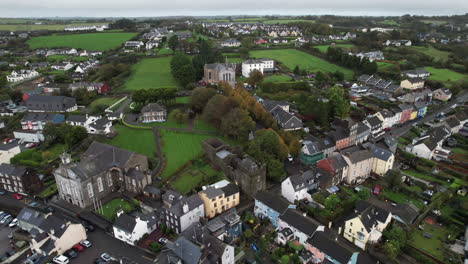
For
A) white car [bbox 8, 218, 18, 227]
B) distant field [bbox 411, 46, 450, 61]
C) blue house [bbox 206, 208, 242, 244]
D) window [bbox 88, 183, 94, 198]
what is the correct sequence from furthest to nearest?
1. distant field [bbox 411, 46, 450, 61]
2. window [bbox 88, 183, 94, 198]
3. white car [bbox 8, 218, 18, 227]
4. blue house [bbox 206, 208, 242, 244]

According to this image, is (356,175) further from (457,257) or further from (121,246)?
(121,246)

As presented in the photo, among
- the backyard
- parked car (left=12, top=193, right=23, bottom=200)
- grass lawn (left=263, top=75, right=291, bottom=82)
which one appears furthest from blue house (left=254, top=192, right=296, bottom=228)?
grass lawn (left=263, top=75, right=291, bottom=82)

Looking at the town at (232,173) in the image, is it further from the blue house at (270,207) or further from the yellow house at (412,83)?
the yellow house at (412,83)

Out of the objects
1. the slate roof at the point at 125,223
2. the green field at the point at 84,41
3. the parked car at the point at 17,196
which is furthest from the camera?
the green field at the point at 84,41

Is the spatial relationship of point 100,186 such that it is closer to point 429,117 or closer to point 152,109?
point 152,109

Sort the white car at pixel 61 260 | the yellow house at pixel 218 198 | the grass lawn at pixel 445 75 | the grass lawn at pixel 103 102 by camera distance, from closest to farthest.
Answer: the white car at pixel 61 260 < the yellow house at pixel 218 198 < the grass lawn at pixel 103 102 < the grass lawn at pixel 445 75

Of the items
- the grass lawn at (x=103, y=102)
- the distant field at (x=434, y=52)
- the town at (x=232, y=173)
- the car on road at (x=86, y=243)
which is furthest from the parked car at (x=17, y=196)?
the distant field at (x=434, y=52)

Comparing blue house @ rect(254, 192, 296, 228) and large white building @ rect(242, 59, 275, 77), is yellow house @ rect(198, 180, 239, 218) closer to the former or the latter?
blue house @ rect(254, 192, 296, 228)
